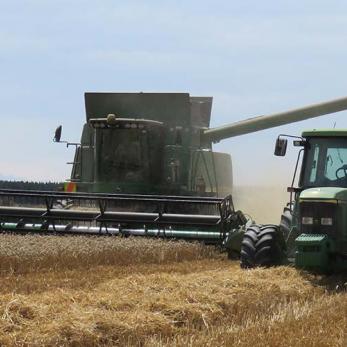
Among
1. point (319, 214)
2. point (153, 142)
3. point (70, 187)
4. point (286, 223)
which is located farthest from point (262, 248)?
point (70, 187)

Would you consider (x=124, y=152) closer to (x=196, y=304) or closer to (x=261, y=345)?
(x=196, y=304)

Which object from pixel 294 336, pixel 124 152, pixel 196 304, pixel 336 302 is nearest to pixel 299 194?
pixel 336 302

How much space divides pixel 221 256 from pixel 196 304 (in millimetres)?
4882

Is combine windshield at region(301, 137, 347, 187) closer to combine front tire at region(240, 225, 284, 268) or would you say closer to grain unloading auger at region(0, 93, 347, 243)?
combine front tire at region(240, 225, 284, 268)

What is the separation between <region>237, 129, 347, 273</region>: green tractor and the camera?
780cm

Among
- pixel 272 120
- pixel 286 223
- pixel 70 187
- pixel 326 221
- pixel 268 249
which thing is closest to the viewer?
pixel 326 221

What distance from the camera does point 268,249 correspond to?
8.29m

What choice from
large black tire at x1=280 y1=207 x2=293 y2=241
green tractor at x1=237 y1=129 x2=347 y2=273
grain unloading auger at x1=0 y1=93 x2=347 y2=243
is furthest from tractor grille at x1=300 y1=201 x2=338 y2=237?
grain unloading auger at x1=0 y1=93 x2=347 y2=243

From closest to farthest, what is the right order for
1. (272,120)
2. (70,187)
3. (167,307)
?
(167,307)
(70,187)
(272,120)

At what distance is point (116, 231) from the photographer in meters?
11.0

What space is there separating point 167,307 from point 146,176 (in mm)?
7861

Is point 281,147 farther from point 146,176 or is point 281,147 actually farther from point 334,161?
point 146,176

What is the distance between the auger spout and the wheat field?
17.7 ft

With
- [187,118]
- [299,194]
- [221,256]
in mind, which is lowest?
[221,256]
